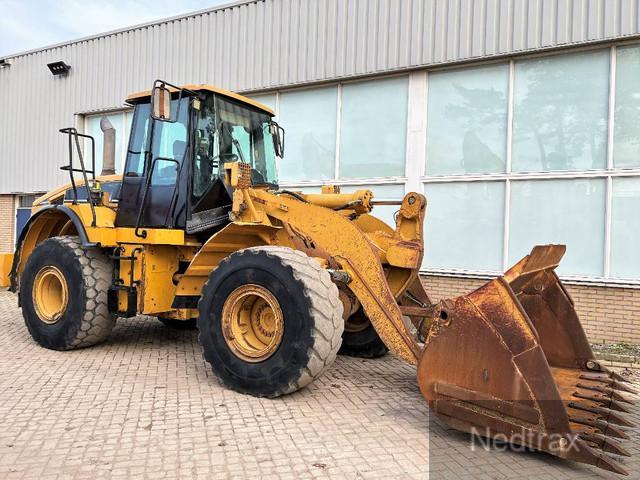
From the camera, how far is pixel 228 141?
246 inches

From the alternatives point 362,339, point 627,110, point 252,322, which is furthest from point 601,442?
point 627,110

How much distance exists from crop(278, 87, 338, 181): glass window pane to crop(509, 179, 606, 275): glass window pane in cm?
377

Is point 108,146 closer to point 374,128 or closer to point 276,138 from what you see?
point 276,138

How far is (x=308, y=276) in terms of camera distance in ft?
15.1

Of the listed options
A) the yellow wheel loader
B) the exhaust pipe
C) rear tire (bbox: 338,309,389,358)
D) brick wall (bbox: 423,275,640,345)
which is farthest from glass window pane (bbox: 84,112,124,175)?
brick wall (bbox: 423,275,640,345)

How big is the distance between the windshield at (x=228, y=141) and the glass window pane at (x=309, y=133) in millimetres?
4001

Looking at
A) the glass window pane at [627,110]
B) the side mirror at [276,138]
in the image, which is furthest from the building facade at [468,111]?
the side mirror at [276,138]

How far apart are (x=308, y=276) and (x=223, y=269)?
3.05 ft

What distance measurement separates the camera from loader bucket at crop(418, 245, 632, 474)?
348cm

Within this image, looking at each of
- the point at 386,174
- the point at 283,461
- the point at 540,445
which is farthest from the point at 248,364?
the point at 386,174

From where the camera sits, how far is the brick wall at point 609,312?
7805 millimetres

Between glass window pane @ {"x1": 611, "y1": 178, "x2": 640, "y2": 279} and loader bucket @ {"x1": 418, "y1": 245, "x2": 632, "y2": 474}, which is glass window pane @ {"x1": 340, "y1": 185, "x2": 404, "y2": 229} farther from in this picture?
loader bucket @ {"x1": 418, "y1": 245, "x2": 632, "y2": 474}

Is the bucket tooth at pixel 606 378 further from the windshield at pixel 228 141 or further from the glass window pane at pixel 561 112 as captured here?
the glass window pane at pixel 561 112

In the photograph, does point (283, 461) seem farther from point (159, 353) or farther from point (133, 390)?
point (159, 353)
